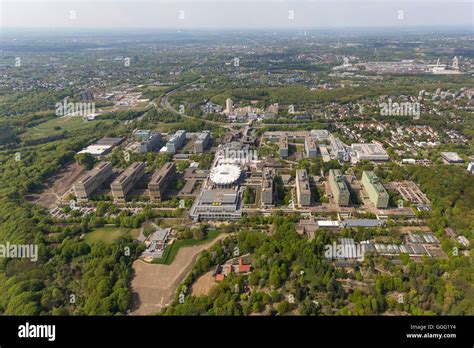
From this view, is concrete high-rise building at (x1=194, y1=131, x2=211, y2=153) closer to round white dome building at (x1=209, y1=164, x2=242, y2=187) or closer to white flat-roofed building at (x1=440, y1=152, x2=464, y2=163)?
round white dome building at (x1=209, y1=164, x2=242, y2=187)

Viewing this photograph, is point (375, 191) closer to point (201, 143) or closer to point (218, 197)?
point (218, 197)

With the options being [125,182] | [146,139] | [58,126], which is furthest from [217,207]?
[58,126]

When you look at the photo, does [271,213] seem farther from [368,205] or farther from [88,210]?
[88,210]

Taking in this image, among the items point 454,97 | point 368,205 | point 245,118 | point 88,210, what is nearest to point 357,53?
point 454,97

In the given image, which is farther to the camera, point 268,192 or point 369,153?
point 369,153

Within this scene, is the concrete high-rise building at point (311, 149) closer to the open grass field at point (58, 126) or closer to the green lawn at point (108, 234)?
the green lawn at point (108, 234)
